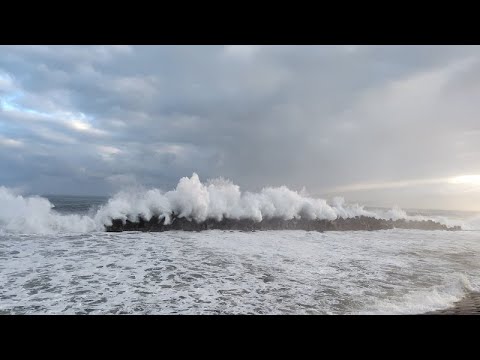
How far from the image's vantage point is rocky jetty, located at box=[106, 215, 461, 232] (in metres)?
10.8

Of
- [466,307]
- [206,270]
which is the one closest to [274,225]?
[206,270]

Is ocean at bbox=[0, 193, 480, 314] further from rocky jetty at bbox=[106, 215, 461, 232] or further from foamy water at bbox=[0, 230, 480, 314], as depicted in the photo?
rocky jetty at bbox=[106, 215, 461, 232]

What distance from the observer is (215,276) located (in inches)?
230

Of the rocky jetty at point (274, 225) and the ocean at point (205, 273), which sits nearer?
the ocean at point (205, 273)

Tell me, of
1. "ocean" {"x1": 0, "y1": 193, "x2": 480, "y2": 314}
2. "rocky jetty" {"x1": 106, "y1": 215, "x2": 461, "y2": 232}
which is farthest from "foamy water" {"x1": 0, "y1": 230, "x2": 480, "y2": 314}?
"rocky jetty" {"x1": 106, "y1": 215, "x2": 461, "y2": 232}

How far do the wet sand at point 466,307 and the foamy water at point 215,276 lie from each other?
0.16 m

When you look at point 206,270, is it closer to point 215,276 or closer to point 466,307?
point 215,276

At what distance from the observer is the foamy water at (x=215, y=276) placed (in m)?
4.52

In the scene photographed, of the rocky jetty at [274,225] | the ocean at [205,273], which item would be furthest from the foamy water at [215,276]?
the rocky jetty at [274,225]

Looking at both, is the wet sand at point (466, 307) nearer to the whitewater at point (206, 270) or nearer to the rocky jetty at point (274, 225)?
the whitewater at point (206, 270)

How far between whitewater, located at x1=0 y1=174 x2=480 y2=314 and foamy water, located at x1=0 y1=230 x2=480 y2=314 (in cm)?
2
